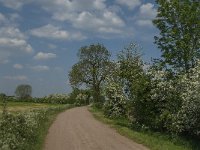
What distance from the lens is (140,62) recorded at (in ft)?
135

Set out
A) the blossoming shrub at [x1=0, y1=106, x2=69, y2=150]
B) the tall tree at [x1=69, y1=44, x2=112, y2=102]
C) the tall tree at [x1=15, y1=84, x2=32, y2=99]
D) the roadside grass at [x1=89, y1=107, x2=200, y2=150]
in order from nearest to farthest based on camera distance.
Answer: the blossoming shrub at [x1=0, y1=106, x2=69, y2=150] → the roadside grass at [x1=89, y1=107, x2=200, y2=150] → the tall tree at [x1=69, y1=44, x2=112, y2=102] → the tall tree at [x1=15, y1=84, x2=32, y2=99]

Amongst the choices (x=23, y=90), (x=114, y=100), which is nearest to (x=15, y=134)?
(x=114, y=100)

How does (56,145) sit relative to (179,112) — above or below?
below

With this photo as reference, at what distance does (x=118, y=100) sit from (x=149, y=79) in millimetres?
9895

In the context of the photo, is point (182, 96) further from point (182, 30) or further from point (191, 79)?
point (182, 30)

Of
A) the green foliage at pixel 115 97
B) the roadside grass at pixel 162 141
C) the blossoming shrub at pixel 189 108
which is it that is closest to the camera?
the roadside grass at pixel 162 141

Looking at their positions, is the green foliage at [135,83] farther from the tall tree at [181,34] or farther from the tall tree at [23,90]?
the tall tree at [23,90]

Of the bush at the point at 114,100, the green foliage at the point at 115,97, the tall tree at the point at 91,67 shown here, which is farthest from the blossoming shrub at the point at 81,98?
the bush at the point at 114,100

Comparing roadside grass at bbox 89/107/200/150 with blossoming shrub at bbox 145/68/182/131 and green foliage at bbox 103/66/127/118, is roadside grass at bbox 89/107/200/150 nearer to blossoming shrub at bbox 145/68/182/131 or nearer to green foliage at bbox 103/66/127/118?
blossoming shrub at bbox 145/68/182/131

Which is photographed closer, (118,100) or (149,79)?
(149,79)

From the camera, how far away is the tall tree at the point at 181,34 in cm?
3634

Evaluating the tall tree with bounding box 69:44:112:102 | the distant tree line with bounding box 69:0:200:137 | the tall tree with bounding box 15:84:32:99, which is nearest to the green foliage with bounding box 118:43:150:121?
the distant tree line with bounding box 69:0:200:137

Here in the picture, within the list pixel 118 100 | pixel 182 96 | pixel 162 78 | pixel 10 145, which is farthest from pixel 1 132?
pixel 118 100

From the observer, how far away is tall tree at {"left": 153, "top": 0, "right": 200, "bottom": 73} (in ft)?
119
